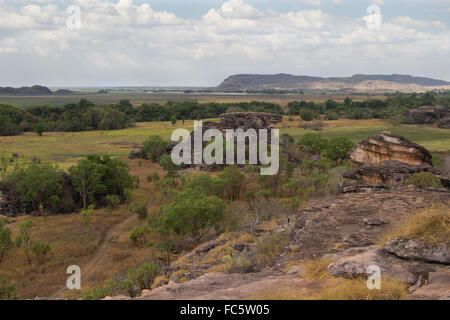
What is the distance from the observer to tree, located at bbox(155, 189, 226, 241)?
23.0m

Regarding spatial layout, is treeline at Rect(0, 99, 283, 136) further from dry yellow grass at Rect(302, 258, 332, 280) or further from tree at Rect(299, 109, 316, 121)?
dry yellow grass at Rect(302, 258, 332, 280)

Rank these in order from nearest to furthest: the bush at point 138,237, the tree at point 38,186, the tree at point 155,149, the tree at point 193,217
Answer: the tree at point 193,217 < the bush at point 138,237 < the tree at point 38,186 < the tree at point 155,149

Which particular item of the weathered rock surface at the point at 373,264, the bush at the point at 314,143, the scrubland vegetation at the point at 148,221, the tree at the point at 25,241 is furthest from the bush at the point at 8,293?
the bush at the point at 314,143

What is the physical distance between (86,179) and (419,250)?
1151 inches

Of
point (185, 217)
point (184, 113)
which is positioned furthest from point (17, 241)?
point (184, 113)

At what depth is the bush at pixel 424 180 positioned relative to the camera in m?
21.4

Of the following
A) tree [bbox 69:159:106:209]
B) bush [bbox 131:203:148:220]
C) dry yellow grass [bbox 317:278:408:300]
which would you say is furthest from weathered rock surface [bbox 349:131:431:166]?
dry yellow grass [bbox 317:278:408:300]

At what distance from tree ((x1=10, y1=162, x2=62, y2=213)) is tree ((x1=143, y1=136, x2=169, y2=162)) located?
26.2 meters

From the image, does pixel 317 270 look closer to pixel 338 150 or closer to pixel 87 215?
pixel 87 215

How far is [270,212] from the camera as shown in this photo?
27.9 meters

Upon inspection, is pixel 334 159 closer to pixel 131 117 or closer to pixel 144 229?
pixel 144 229

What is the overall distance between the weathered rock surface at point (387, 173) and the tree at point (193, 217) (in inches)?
351

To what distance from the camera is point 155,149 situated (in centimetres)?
5944

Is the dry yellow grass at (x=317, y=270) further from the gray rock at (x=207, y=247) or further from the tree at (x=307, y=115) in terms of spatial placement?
the tree at (x=307, y=115)
